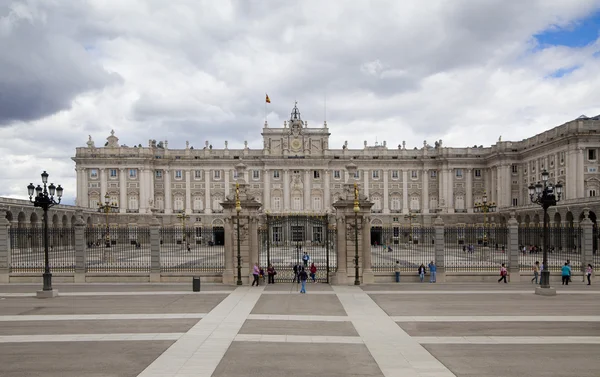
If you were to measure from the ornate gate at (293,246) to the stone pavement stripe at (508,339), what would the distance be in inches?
526

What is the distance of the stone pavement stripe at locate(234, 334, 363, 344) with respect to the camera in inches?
584

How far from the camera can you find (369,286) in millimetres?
26891

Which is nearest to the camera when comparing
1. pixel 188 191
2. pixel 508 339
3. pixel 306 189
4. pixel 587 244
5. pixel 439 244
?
pixel 508 339

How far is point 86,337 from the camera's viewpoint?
15211mm

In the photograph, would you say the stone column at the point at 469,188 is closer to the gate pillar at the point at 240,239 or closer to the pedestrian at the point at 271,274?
the pedestrian at the point at 271,274

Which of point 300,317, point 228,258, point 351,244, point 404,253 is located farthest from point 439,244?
point 404,253

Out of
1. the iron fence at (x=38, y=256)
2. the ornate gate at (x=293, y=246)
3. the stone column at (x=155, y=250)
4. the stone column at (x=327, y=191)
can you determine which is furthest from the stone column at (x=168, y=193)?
the stone column at (x=155, y=250)

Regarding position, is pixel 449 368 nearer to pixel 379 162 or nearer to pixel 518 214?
pixel 518 214

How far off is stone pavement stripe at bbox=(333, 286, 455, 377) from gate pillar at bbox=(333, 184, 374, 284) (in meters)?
6.09

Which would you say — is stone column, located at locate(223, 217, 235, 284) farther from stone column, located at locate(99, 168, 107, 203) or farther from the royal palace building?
stone column, located at locate(99, 168, 107, 203)

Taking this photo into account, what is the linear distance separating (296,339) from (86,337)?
19.2 ft

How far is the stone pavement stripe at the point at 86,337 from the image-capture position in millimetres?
14894

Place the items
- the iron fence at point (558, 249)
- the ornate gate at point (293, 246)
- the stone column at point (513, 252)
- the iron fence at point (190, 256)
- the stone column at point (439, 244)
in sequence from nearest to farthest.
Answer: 1. the stone column at point (439, 244)
2. the stone column at point (513, 252)
3. the iron fence at point (190, 256)
4. the iron fence at point (558, 249)
5. the ornate gate at point (293, 246)

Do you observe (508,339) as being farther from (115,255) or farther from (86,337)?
(115,255)
